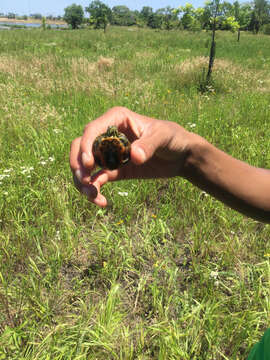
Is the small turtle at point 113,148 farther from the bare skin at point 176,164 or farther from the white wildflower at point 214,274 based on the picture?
the white wildflower at point 214,274

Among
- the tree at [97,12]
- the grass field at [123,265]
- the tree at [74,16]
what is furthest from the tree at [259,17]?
the grass field at [123,265]

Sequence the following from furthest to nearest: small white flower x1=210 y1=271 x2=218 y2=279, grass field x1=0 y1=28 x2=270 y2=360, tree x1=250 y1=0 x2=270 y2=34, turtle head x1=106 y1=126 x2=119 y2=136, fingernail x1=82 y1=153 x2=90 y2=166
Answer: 1. tree x1=250 y1=0 x2=270 y2=34
2. small white flower x1=210 y1=271 x2=218 y2=279
3. grass field x1=0 y1=28 x2=270 y2=360
4. turtle head x1=106 y1=126 x2=119 y2=136
5. fingernail x1=82 y1=153 x2=90 y2=166

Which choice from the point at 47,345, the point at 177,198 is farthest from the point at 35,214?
the point at 177,198

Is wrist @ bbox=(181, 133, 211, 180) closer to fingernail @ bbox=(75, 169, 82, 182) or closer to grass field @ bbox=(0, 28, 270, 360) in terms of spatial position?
fingernail @ bbox=(75, 169, 82, 182)

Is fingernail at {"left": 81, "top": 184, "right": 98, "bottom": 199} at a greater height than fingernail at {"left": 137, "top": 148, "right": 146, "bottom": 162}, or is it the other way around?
fingernail at {"left": 137, "top": 148, "right": 146, "bottom": 162}

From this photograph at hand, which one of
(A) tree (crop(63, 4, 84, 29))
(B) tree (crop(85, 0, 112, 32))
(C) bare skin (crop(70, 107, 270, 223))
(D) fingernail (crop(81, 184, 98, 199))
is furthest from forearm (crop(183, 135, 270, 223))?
(A) tree (crop(63, 4, 84, 29))

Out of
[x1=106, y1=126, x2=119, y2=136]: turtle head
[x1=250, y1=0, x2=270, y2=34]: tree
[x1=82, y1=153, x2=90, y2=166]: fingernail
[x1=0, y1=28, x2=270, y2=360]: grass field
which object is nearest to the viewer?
[x1=82, y1=153, x2=90, y2=166]: fingernail
